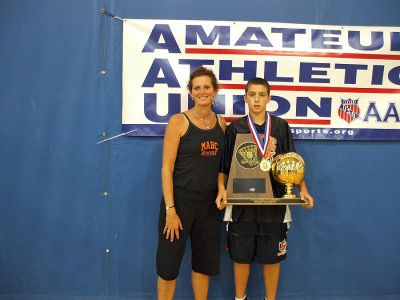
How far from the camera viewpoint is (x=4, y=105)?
6.73 ft

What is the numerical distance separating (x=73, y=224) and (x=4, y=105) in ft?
2.93

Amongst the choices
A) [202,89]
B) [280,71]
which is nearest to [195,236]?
[202,89]

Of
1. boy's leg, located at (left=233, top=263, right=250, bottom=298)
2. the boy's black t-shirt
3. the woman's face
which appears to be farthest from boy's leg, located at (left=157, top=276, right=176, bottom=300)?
the woman's face

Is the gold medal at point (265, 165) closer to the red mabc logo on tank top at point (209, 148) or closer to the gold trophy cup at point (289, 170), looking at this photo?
the gold trophy cup at point (289, 170)

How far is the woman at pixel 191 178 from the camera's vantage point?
1.68 metres

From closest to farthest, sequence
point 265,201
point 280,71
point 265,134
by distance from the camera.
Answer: point 265,201, point 265,134, point 280,71

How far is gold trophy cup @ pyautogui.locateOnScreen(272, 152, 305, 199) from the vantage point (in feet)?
5.38

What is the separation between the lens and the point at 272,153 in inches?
68.5

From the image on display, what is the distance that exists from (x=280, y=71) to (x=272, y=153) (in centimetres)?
61

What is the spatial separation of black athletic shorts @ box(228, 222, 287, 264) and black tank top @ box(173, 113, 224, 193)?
12.2 inches

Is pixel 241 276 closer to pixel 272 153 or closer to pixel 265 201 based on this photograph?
pixel 265 201

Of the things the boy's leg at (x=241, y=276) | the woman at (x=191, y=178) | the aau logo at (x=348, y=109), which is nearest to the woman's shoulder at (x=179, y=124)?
the woman at (x=191, y=178)

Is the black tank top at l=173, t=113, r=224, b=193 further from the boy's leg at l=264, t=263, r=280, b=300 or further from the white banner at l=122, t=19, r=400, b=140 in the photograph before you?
the boy's leg at l=264, t=263, r=280, b=300

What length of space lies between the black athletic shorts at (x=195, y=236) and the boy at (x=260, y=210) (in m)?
0.11
